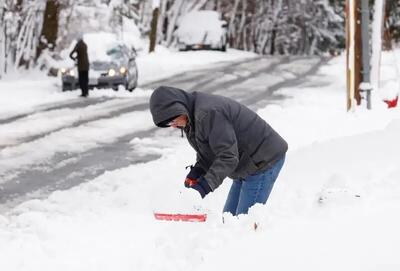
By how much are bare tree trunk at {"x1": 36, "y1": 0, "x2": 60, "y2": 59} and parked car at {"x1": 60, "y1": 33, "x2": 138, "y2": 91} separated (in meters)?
5.37

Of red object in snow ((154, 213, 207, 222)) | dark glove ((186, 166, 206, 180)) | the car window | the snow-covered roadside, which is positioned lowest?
the snow-covered roadside

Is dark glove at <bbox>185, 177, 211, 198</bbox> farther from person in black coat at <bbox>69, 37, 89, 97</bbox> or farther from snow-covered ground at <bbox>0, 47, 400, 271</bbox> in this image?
person in black coat at <bbox>69, 37, 89, 97</bbox>

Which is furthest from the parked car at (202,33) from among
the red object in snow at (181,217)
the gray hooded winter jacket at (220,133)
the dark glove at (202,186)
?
the dark glove at (202,186)

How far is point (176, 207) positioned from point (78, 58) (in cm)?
1102

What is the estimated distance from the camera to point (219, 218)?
5.41m

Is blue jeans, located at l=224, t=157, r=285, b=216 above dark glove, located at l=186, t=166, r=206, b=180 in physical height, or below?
below

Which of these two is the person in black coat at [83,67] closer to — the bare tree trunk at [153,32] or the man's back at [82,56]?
the man's back at [82,56]

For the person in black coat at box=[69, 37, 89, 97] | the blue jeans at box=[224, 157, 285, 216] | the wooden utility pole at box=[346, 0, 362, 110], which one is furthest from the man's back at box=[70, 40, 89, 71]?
the blue jeans at box=[224, 157, 285, 216]

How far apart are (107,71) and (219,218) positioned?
14.1 m

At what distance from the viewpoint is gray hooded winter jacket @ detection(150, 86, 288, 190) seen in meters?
4.31

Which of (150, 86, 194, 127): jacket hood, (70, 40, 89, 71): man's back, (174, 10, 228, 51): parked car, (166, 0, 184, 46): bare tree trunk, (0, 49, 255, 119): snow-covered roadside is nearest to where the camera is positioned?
(150, 86, 194, 127): jacket hood

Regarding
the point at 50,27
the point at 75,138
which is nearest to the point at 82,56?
the point at 75,138

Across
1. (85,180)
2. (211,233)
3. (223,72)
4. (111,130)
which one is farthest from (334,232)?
(223,72)

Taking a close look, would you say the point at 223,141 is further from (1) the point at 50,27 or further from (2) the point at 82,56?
(1) the point at 50,27
